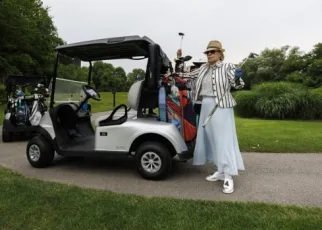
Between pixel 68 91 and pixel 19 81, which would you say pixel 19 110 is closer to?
pixel 19 81

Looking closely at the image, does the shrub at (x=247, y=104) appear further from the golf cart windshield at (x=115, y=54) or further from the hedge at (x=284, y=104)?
the golf cart windshield at (x=115, y=54)

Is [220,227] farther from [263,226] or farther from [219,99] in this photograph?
[219,99]

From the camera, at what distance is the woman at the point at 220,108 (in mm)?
3943

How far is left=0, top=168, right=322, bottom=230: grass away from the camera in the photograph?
293 cm

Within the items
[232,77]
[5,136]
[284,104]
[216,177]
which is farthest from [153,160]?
[284,104]

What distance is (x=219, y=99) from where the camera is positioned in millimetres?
3977

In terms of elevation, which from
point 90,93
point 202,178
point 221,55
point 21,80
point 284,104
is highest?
point 221,55

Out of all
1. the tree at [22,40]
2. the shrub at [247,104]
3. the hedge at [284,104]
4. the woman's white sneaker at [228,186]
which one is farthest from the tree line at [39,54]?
the woman's white sneaker at [228,186]

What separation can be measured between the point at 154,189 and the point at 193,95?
1423 mm

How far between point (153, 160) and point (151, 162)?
4 centimetres

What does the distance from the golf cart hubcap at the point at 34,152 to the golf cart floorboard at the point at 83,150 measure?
457mm

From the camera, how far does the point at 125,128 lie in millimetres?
4484

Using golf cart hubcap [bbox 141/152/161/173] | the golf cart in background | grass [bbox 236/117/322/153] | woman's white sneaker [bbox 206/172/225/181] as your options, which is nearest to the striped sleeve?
woman's white sneaker [bbox 206/172/225/181]

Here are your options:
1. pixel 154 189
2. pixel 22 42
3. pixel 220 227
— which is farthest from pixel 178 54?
pixel 22 42
